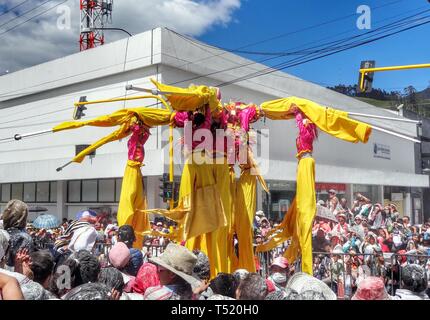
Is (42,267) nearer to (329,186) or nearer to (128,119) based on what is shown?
(128,119)

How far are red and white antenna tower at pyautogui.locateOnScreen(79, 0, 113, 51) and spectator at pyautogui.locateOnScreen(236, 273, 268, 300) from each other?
36.6 ft

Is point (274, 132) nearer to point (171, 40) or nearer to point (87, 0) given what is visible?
point (171, 40)

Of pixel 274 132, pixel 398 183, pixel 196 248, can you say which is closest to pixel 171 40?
pixel 274 132

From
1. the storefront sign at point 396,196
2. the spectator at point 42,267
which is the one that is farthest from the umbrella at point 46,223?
the storefront sign at point 396,196

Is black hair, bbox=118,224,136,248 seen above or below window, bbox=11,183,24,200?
below

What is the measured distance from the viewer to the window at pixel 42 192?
20.5 meters

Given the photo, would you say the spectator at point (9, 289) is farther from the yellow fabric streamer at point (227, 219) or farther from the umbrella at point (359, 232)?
the umbrella at point (359, 232)

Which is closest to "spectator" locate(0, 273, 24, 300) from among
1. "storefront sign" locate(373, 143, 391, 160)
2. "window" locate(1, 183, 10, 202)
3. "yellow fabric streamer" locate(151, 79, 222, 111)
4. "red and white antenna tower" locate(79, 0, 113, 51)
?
"yellow fabric streamer" locate(151, 79, 222, 111)

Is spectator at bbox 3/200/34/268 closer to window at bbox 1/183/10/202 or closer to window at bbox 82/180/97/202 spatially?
window at bbox 82/180/97/202

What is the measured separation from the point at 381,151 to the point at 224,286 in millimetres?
27908

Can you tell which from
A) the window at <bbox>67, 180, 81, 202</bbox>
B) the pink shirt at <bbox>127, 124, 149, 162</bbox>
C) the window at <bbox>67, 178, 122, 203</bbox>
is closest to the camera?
the pink shirt at <bbox>127, 124, 149, 162</bbox>

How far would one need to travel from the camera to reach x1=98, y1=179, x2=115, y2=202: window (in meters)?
18.0

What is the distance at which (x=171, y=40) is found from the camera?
1627 centimetres
